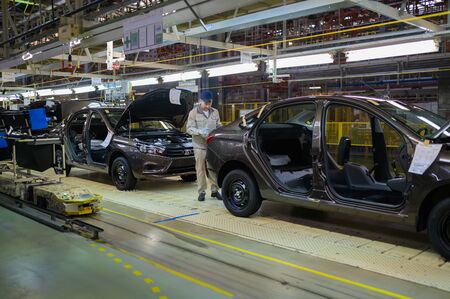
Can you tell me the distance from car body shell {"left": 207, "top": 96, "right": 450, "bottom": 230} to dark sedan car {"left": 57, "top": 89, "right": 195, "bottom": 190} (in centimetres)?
153

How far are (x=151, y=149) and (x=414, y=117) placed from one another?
428 centimetres

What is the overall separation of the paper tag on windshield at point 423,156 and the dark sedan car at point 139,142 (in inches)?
167

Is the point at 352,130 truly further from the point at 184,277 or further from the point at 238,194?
the point at 184,277

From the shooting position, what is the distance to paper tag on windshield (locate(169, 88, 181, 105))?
753 cm

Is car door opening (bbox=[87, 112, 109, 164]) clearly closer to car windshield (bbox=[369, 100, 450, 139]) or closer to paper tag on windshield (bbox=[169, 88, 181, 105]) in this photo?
paper tag on windshield (bbox=[169, 88, 181, 105])

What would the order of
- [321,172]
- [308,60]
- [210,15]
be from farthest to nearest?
1. [308,60]
2. [210,15]
3. [321,172]

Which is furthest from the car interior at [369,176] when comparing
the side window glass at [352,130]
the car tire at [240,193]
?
the side window glass at [352,130]

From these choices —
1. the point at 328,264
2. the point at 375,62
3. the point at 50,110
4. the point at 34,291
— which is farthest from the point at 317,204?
the point at 375,62

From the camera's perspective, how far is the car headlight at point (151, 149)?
7234 millimetres

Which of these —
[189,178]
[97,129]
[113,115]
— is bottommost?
[189,178]

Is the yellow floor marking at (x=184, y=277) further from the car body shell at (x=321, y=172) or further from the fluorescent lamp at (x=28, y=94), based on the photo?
the fluorescent lamp at (x=28, y=94)

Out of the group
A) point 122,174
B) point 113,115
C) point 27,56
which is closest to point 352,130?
point 113,115

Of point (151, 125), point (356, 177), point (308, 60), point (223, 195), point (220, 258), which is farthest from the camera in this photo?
point (308, 60)

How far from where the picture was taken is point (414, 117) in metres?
4.48
